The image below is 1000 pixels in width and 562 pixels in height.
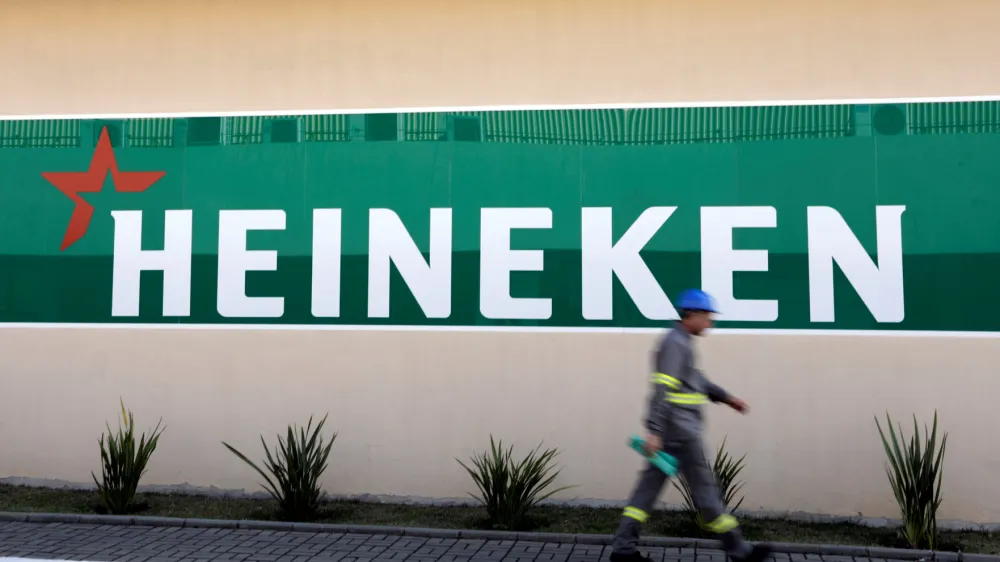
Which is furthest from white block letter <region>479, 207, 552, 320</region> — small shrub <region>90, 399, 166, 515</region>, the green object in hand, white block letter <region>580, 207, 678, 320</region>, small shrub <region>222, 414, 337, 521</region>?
small shrub <region>90, 399, 166, 515</region>

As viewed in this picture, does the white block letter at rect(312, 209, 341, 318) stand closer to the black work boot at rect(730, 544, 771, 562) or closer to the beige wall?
the beige wall

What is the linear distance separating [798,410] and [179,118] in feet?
20.3

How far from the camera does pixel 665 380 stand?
16.6 feet

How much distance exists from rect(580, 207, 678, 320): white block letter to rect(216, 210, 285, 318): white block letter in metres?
2.79

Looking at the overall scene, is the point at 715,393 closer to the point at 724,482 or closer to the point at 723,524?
the point at 723,524

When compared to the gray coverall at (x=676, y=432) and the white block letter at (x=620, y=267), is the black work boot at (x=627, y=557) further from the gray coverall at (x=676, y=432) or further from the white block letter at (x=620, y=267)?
the white block letter at (x=620, y=267)

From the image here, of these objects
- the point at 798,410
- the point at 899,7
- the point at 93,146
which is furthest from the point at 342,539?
the point at 899,7

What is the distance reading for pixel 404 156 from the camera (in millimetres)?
7523

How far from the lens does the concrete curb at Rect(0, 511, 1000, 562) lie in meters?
5.73

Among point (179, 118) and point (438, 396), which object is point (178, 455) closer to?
point (438, 396)

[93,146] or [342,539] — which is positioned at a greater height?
[93,146]

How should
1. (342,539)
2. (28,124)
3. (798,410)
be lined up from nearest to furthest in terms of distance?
(342,539) < (798,410) < (28,124)

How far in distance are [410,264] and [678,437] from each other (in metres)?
3.22

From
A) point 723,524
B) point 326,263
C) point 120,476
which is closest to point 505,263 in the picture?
point 326,263
